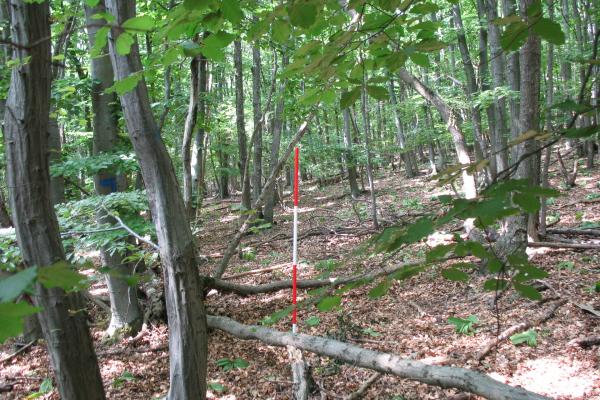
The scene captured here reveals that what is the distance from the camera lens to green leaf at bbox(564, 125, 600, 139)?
121 cm

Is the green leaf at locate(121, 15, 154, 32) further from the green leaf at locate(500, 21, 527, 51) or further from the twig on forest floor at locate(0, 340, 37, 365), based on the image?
the twig on forest floor at locate(0, 340, 37, 365)

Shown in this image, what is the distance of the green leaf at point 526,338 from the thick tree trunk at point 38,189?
3907 mm

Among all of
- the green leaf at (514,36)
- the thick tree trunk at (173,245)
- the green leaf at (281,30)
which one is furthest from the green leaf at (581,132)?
the thick tree trunk at (173,245)

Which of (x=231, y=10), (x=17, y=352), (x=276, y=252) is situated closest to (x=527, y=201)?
(x=231, y=10)

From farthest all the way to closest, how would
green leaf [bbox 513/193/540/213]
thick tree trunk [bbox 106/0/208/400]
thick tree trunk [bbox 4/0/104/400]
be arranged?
thick tree trunk [bbox 106/0/208/400], thick tree trunk [bbox 4/0/104/400], green leaf [bbox 513/193/540/213]

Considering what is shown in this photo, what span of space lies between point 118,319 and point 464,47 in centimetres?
1281

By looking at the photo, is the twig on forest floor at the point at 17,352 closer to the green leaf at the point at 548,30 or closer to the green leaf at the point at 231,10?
the green leaf at the point at 231,10

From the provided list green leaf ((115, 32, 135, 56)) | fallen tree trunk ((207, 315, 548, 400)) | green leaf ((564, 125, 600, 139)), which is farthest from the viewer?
fallen tree trunk ((207, 315, 548, 400))

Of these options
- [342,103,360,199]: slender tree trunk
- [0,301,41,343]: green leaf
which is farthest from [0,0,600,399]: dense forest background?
[342,103,360,199]: slender tree trunk

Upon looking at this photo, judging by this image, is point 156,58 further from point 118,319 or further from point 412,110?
point 412,110

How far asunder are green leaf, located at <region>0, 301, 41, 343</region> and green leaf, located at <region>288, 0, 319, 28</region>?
41.4 inches

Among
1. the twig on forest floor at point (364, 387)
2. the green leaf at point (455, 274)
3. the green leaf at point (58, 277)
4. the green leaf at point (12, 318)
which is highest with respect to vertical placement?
the green leaf at point (58, 277)

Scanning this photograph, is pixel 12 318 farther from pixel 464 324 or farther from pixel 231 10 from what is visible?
pixel 464 324

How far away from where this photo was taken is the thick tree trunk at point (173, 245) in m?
2.63
